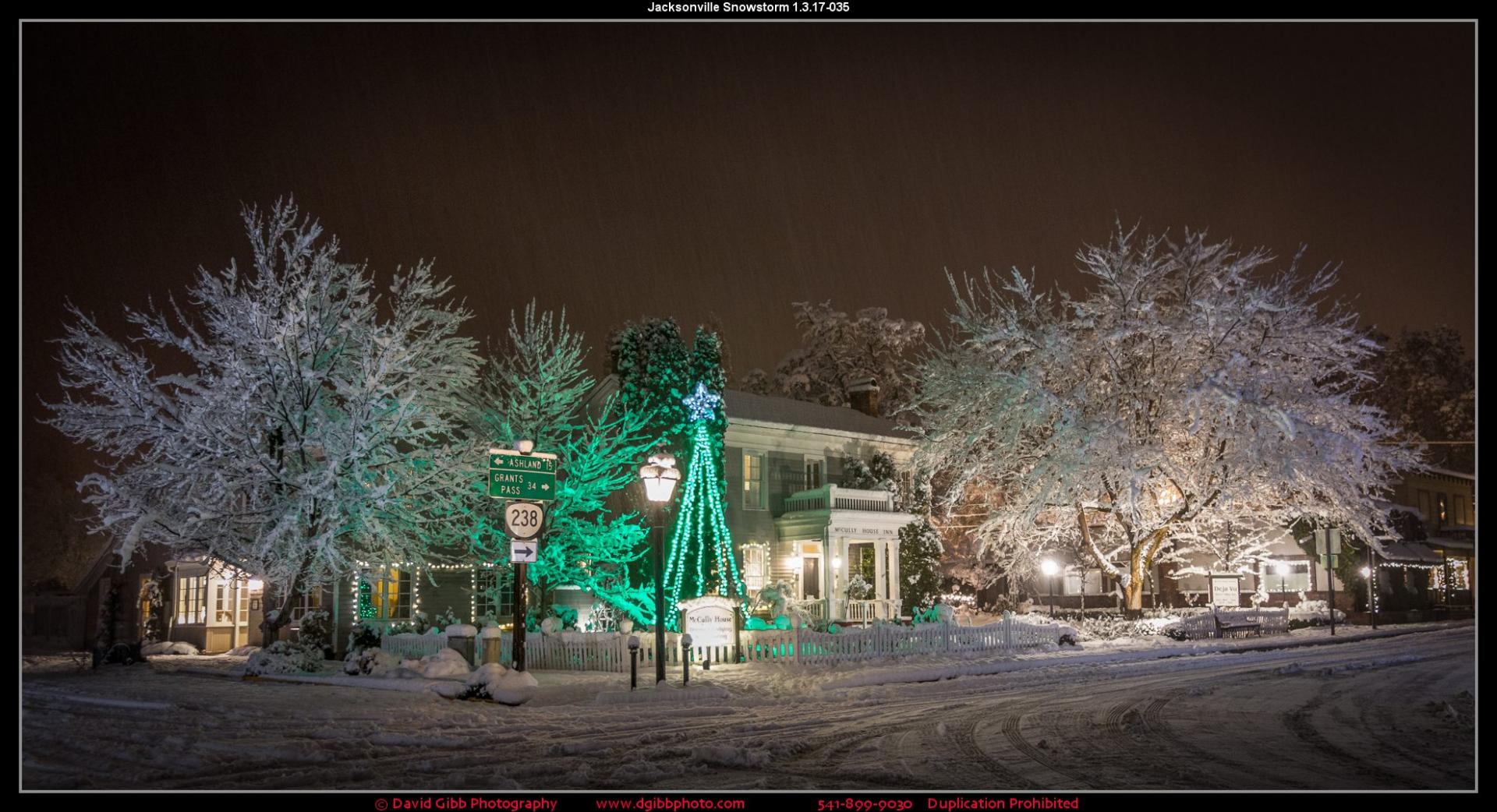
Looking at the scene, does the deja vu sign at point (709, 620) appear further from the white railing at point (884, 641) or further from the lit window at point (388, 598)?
the lit window at point (388, 598)

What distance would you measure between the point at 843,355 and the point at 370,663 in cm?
4369

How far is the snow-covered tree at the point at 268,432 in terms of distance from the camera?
20.1 m

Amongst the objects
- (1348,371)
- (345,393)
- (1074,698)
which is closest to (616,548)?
(345,393)

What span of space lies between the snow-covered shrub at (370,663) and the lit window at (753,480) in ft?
53.6

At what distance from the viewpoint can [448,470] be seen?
2153 cm

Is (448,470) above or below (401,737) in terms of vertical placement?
above

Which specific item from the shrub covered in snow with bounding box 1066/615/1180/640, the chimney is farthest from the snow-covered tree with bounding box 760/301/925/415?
the shrub covered in snow with bounding box 1066/615/1180/640

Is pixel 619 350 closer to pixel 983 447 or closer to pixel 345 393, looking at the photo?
pixel 345 393

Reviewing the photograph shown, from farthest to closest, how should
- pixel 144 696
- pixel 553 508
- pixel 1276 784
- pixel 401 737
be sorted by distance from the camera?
pixel 553 508
pixel 144 696
pixel 401 737
pixel 1276 784

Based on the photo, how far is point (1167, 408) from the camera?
30391mm

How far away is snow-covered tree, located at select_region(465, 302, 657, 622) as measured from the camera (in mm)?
27953

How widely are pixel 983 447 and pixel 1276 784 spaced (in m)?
24.6

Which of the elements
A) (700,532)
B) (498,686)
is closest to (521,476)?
(498,686)

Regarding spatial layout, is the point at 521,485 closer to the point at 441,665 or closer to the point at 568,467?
the point at 441,665
